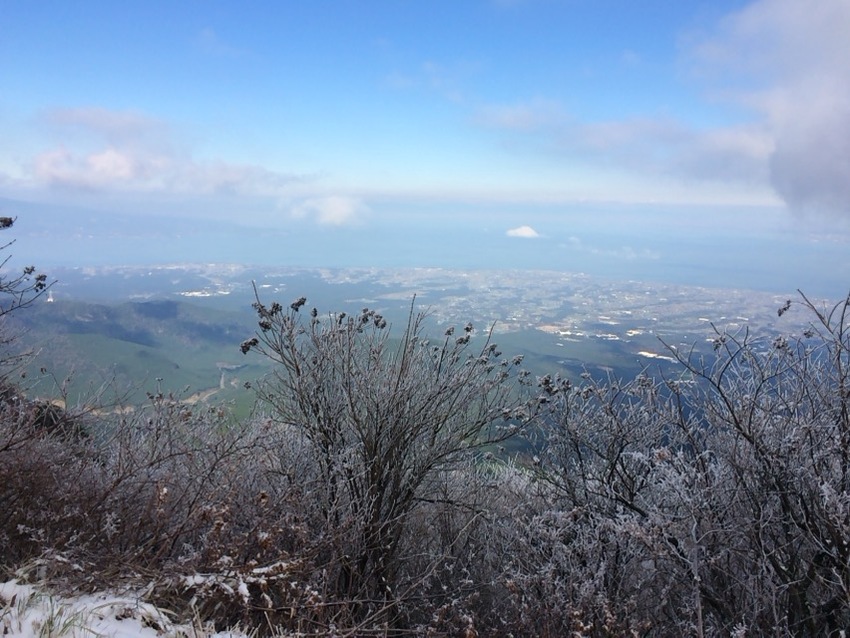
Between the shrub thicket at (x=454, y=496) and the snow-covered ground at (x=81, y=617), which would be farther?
the shrub thicket at (x=454, y=496)

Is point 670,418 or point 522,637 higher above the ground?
point 670,418

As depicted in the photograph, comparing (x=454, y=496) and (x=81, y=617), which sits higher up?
(x=81, y=617)

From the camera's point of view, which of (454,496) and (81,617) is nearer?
(81,617)

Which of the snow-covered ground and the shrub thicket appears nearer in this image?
the snow-covered ground

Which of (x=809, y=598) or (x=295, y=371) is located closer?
(x=809, y=598)

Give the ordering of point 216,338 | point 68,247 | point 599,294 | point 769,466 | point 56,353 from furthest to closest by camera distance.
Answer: point 68,247 < point 216,338 < point 599,294 < point 56,353 < point 769,466

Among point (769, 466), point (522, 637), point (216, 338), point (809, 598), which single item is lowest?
point (216, 338)

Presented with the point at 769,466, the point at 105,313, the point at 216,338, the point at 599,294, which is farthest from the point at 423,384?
the point at 105,313

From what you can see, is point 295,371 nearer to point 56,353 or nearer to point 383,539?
point 383,539
